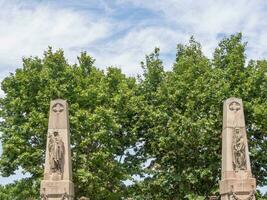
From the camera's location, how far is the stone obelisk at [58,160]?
19078 mm

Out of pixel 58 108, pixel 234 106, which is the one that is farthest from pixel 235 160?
pixel 58 108

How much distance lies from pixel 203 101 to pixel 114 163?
17.2ft

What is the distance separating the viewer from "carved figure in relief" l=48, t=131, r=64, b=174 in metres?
19.3

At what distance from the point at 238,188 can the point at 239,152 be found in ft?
4.03

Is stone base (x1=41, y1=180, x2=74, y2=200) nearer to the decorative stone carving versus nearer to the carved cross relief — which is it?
→ the carved cross relief

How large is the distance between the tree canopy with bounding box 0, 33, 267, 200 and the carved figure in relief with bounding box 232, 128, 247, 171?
7.55 metres

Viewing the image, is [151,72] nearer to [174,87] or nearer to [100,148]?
[174,87]

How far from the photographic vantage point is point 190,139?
27.9 meters

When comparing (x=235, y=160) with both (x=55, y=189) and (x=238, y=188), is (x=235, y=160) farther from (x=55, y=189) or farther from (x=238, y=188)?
(x=55, y=189)

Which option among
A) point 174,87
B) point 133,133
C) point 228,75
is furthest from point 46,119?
point 228,75

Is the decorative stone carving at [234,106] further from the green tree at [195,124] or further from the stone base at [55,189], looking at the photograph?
the green tree at [195,124]

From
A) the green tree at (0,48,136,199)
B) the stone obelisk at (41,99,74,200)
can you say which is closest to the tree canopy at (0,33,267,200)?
the green tree at (0,48,136,199)

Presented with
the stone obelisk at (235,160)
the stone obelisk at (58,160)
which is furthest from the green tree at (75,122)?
the stone obelisk at (235,160)

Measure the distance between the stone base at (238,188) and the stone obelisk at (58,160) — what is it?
508 cm
